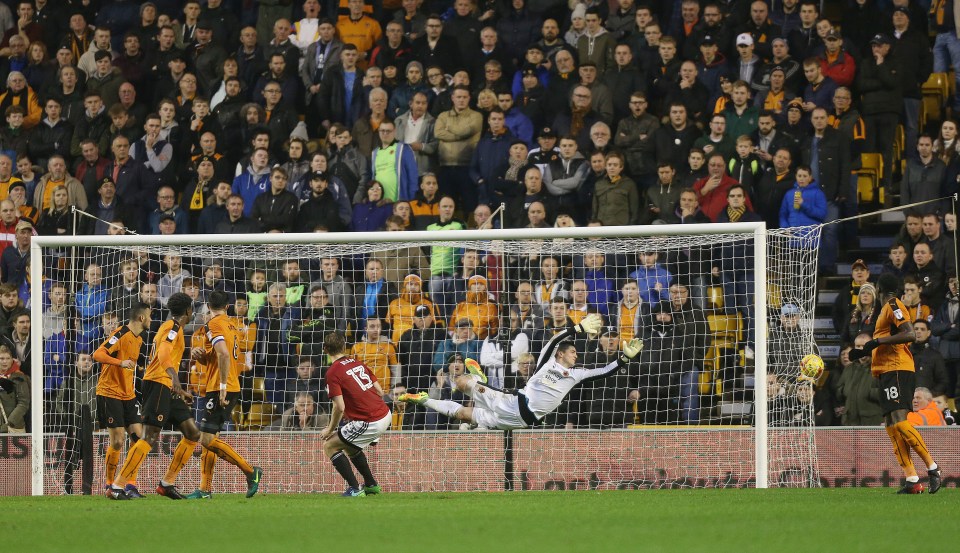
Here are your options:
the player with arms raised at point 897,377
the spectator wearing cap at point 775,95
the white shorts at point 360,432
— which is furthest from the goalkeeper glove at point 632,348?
the spectator wearing cap at point 775,95

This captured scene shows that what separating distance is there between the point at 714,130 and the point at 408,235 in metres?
4.82

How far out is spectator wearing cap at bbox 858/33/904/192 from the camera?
658 inches

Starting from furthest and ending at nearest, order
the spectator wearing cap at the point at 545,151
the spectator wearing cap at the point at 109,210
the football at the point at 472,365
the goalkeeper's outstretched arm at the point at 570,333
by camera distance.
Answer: the spectator wearing cap at the point at 109,210, the spectator wearing cap at the point at 545,151, the football at the point at 472,365, the goalkeeper's outstretched arm at the point at 570,333

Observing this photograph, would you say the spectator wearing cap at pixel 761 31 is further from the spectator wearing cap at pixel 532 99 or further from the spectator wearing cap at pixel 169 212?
the spectator wearing cap at pixel 169 212

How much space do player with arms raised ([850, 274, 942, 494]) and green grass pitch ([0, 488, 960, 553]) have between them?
0.32 metres

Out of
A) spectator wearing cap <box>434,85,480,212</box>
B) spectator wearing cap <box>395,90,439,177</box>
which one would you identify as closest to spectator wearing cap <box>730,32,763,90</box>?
spectator wearing cap <box>434,85,480,212</box>

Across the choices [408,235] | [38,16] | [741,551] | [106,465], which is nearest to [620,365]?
[408,235]

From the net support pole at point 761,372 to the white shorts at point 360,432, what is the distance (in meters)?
3.68

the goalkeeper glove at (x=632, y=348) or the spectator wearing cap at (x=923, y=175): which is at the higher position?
the spectator wearing cap at (x=923, y=175)

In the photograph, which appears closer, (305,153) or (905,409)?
(905,409)

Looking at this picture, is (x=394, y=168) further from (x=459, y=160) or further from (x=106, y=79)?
(x=106, y=79)

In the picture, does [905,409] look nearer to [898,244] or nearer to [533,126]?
Result: [898,244]

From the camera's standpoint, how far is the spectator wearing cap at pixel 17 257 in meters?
17.5

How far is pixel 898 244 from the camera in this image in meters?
15.2
